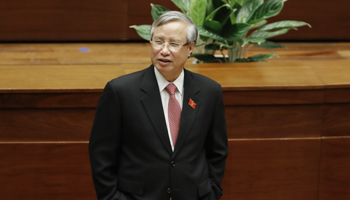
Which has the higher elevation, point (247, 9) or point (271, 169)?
point (247, 9)

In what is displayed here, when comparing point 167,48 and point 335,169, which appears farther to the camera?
point 335,169

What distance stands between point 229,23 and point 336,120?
13.8 inches

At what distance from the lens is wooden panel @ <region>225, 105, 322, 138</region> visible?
1.05 metres

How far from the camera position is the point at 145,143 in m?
0.69

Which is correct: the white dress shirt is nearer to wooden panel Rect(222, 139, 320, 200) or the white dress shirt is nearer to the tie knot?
the tie knot

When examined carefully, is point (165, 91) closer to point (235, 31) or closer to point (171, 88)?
point (171, 88)

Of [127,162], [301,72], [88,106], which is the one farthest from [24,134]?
[301,72]

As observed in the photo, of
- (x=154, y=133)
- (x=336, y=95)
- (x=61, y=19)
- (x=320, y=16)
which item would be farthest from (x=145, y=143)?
(x=320, y=16)

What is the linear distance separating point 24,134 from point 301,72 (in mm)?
613

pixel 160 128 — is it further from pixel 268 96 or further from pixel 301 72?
pixel 301 72

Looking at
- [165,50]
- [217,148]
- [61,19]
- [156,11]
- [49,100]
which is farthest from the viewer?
[61,19]

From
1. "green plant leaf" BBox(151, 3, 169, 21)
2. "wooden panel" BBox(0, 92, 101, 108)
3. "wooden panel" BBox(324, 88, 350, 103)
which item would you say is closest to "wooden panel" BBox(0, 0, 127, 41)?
"green plant leaf" BBox(151, 3, 169, 21)

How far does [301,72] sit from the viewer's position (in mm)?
1127

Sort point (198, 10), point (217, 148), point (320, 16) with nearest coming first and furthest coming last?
point (217, 148), point (198, 10), point (320, 16)
